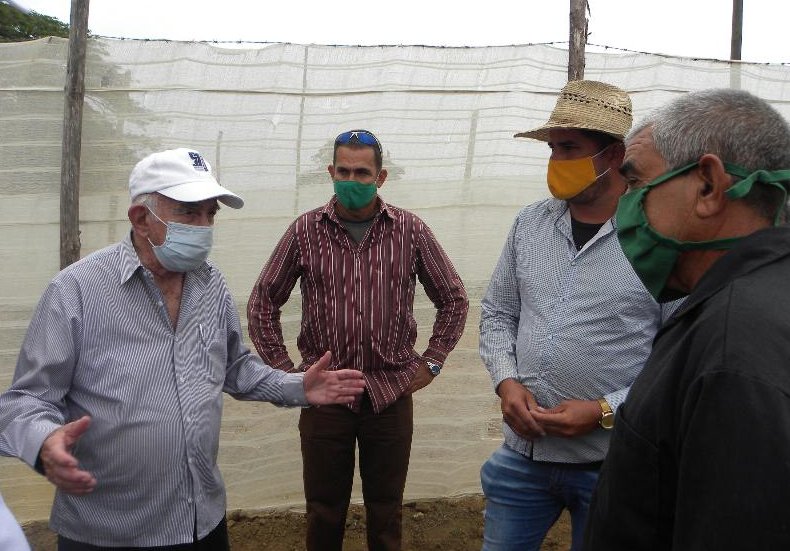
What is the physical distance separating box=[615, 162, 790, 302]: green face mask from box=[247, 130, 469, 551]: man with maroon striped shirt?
1.80 meters

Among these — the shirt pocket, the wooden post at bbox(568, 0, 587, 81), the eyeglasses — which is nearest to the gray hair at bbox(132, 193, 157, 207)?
the shirt pocket

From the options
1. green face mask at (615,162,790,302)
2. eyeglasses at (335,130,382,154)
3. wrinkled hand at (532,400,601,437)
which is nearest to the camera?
green face mask at (615,162,790,302)

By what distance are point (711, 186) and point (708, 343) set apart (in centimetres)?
35

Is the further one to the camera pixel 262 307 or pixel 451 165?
pixel 451 165

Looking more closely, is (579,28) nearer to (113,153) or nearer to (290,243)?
(290,243)

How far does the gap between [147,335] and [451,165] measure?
234 centimetres

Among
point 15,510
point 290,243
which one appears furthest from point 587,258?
point 15,510

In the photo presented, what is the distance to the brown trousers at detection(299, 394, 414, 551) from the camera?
3.43 m

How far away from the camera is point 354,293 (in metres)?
3.35

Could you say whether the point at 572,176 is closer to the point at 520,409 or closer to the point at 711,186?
the point at 520,409

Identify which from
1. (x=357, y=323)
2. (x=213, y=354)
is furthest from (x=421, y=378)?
(x=213, y=354)

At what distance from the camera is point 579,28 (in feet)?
14.1

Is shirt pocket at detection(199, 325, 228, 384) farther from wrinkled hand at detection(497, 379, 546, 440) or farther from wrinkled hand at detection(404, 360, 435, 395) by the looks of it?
wrinkled hand at detection(404, 360, 435, 395)

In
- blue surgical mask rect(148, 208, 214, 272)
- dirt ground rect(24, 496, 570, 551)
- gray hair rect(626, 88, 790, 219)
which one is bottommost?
dirt ground rect(24, 496, 570, 551)
